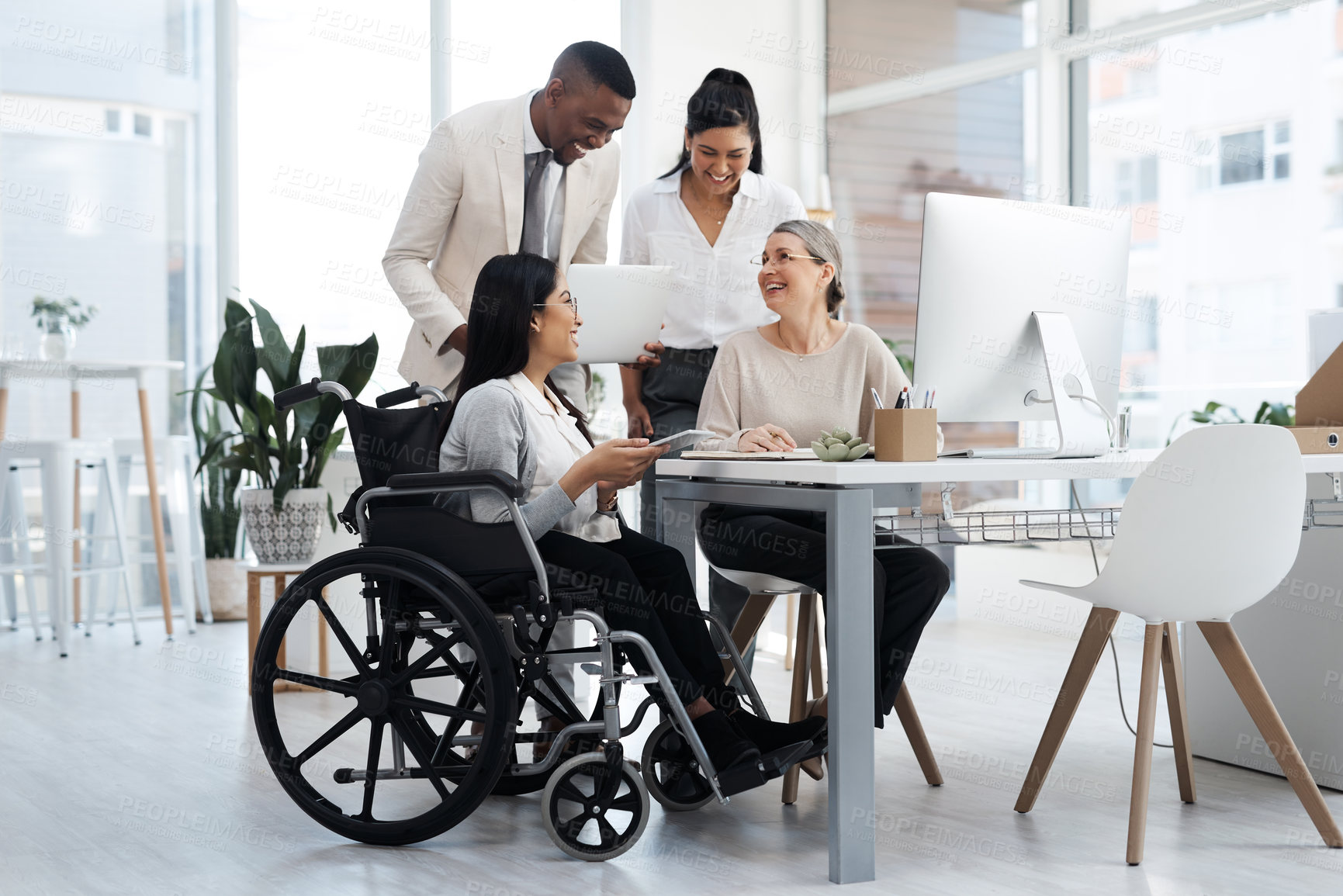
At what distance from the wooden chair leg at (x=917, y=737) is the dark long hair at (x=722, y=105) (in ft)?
4.21

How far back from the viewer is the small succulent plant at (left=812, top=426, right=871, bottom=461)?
205cm

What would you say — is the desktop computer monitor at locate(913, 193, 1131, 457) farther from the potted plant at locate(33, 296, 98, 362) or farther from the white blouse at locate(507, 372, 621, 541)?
the potted plant at locate(33, 296, 98, 362)

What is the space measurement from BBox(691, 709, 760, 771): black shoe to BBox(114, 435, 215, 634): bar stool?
3179 mm

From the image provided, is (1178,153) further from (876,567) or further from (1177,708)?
(876,567)

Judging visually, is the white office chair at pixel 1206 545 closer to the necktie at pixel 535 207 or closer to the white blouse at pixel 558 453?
the white blouse at pixel 558 453

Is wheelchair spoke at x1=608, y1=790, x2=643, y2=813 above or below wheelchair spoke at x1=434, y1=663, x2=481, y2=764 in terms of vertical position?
below

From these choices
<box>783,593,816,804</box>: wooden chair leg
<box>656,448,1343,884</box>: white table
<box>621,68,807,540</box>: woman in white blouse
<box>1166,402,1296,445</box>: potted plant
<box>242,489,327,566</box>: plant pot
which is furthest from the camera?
<box>1166,402,1296,445</box>: potted plant

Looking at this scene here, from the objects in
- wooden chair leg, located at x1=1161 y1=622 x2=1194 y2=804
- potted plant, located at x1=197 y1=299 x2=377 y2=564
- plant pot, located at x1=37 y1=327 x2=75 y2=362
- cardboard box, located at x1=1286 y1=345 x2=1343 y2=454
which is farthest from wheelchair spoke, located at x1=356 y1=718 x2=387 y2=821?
plant pot, located at x1=37 y1=327 x2=75 y2=362

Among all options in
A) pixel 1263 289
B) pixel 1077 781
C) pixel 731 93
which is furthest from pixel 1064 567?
pixel 731 93

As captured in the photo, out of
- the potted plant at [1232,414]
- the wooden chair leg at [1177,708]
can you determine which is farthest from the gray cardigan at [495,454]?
the potted plant at [1232,414]

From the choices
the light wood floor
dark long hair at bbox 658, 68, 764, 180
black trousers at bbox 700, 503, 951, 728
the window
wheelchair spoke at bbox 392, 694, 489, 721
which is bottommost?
the light wood floor

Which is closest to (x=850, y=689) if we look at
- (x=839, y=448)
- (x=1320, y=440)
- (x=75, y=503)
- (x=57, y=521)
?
(x=839, y=448)

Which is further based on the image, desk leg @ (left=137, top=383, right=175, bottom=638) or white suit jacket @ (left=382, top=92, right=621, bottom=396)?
desk leg @ (left=137, top=383, right=175, bottom=638)

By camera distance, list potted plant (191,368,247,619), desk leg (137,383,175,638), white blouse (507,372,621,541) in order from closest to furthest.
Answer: white blouse (507,372,621,541), desk leg (137,383,175,638), potted plant (191,368,247,619)
